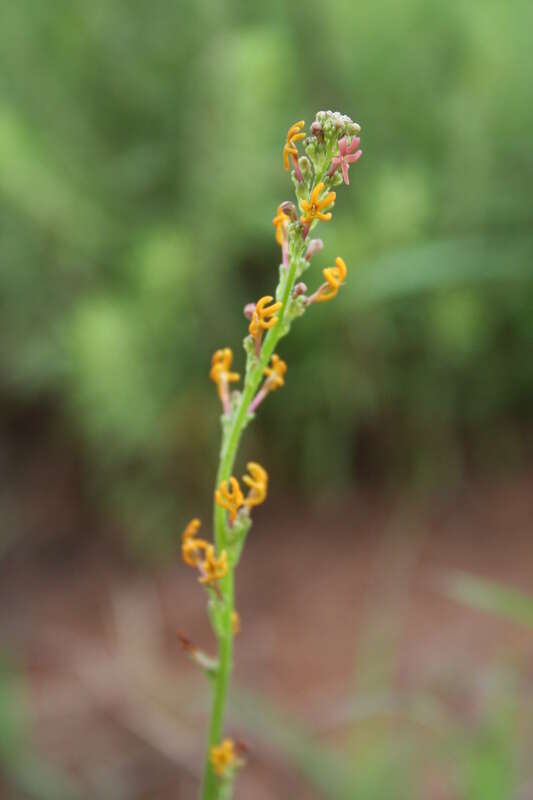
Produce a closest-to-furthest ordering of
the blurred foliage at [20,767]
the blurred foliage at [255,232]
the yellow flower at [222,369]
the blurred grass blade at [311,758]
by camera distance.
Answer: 1. the yellow flower at [222,369]
2. the blurred grass blade at [311,758]
3. the blurred foliage at [20,767]
4. the blurred foliage at [255,232]

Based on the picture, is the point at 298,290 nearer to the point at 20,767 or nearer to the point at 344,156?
the point at 344,156

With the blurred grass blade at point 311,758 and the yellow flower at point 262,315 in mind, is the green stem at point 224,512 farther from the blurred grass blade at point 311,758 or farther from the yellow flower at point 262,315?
the blurred grass blade at point 311,758

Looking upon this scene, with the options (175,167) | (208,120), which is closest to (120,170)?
(175,167)

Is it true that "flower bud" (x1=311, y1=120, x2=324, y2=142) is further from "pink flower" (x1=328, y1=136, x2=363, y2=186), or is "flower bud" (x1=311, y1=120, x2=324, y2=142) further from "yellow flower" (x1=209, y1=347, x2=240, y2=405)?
"yellow flower" (x1=209, y1=347, x2=240, y2=405)

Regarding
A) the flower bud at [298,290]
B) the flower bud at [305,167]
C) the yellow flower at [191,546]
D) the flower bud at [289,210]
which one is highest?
the flower bud at [305,167]

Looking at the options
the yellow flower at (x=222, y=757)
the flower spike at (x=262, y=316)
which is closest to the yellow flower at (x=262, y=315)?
the flower spike at (x=262, y=316)

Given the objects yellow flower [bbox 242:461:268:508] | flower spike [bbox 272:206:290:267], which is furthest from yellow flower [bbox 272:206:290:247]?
yellow flower [bbox 242:461:268:508]

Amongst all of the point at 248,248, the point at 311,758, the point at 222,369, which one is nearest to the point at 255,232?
the point at 248,248

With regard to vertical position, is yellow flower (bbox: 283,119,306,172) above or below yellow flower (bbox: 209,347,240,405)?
above
